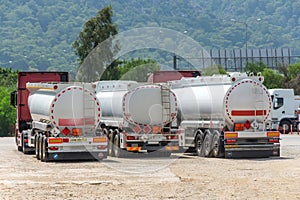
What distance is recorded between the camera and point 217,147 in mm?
32375

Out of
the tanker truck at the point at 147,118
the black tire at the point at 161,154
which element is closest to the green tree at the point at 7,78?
the black tire at the point at 161,154

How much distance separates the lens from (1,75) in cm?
10469

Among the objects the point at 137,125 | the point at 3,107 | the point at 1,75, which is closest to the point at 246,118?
the point at 137,125

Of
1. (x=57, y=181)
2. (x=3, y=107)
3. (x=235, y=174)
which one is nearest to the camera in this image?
(x=57, y=181)

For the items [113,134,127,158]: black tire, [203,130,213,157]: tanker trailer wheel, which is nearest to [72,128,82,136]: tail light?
[113,134,127,158]: black tire

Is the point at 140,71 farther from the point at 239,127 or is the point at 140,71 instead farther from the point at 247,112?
the point at 247,112

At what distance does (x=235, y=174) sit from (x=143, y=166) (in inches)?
183

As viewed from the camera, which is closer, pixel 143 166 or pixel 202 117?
pixel 143 166

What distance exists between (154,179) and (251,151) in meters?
9.66

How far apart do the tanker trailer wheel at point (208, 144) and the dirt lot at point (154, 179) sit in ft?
3.79

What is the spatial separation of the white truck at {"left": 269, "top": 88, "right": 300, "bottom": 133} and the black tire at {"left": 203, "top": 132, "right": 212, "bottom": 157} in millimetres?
29403

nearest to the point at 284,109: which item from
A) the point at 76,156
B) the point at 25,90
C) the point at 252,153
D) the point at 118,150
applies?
the point at 25,90

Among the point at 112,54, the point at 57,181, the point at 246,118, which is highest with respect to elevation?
the point at 112,54

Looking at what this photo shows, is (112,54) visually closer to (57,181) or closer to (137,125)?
(137,125)
